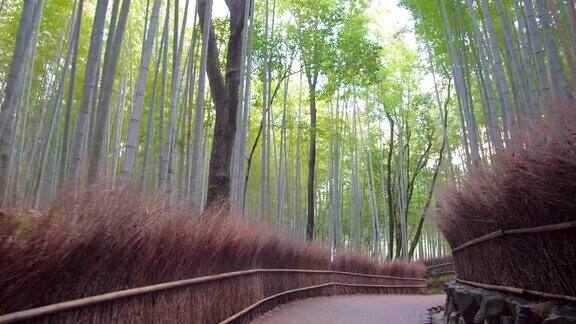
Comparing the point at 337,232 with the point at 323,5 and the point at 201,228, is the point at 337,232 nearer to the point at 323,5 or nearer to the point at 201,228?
the point at 323,5

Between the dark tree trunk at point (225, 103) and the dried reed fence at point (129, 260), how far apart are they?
97 cm

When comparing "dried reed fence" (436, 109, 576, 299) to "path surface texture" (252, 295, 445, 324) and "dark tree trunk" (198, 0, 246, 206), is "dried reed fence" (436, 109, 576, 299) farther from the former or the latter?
"dark tree trunk" (198, 0, 246, 206)

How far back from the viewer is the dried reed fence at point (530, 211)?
2.18 metres

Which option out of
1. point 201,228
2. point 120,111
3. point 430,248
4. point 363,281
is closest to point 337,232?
point 363,281

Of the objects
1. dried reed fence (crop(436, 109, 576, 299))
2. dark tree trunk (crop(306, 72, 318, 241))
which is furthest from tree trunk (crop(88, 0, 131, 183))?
dark tree trunk (crop(306, 72, 318, 241))

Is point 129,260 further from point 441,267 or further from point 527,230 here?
point 441,267

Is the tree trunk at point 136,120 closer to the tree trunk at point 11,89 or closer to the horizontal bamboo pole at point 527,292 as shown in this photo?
the tree trunk at point 11,89

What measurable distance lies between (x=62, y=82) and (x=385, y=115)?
14593 millimetres

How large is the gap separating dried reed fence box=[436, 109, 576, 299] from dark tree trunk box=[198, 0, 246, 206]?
342 centimetres

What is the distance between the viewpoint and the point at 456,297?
4.35m

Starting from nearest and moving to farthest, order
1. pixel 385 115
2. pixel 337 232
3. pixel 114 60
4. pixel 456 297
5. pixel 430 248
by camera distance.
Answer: pixel 114 60, pixel 456 297, pixel 337 232, pixel 385 115, pixel 430 248

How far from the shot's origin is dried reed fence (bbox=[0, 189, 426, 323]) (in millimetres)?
1759

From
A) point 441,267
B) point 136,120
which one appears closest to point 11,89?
point 136,120

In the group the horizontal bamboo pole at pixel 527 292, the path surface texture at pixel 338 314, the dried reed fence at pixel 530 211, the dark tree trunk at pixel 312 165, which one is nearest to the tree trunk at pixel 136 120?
the path surface texture at pixel 338 314
